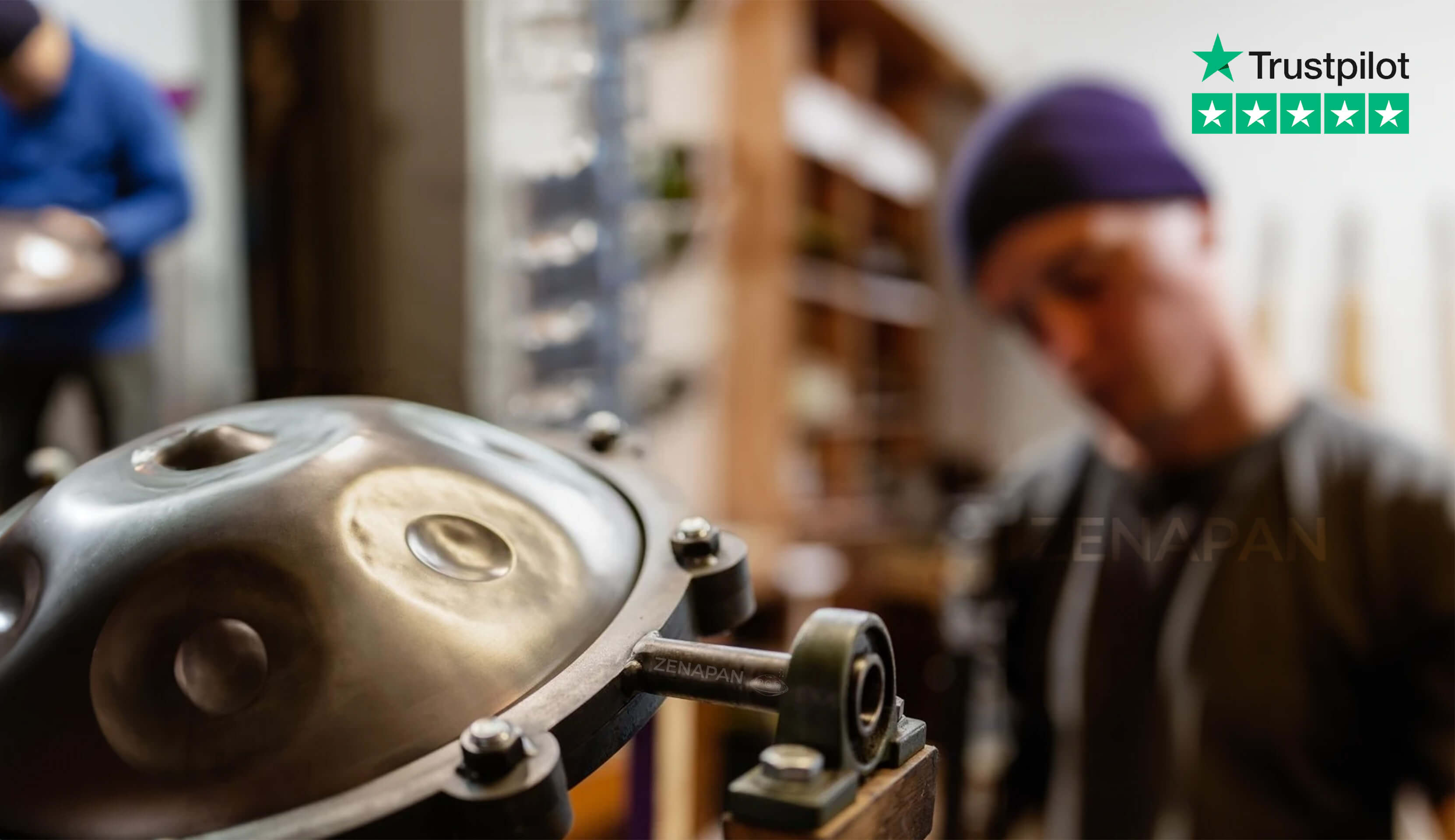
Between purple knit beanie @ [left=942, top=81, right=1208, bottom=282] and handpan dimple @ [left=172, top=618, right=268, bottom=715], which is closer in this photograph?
handpan dimple @ [left=172, top=618, right=268, bottom=715]

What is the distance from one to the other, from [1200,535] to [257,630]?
1328mm

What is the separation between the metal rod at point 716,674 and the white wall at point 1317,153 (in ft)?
1.97

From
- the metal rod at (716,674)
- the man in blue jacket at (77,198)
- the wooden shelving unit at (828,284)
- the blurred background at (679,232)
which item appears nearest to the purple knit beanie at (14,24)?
the man in blue jacket at (77,198)

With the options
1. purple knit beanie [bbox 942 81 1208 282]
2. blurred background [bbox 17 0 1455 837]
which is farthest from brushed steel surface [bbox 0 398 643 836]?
purple knit beanie [bbox 942 81 1208 282]

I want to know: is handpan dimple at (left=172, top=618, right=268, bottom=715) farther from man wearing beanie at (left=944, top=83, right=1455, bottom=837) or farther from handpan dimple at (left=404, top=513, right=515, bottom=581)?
man wearing beanie at (left=944, top=83, right=1455, bottom=837)

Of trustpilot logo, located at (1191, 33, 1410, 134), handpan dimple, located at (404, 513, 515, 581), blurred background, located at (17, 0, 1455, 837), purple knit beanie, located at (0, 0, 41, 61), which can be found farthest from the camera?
blurred background, located at (17, 0, 1455, 837)

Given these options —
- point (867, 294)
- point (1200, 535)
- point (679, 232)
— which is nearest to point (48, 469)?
point (1200, 535)

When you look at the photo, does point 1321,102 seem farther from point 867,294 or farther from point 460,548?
point 867,294

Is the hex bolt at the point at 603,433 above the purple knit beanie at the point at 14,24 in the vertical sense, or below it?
below

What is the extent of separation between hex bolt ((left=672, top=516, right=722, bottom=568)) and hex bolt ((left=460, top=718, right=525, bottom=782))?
153mm

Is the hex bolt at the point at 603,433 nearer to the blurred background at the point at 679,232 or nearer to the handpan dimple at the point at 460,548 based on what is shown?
the handpan dimple at the point at 460,548

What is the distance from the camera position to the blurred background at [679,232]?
1.03 m

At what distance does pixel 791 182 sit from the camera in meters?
2.74

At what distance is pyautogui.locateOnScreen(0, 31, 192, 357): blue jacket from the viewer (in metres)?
0.89
